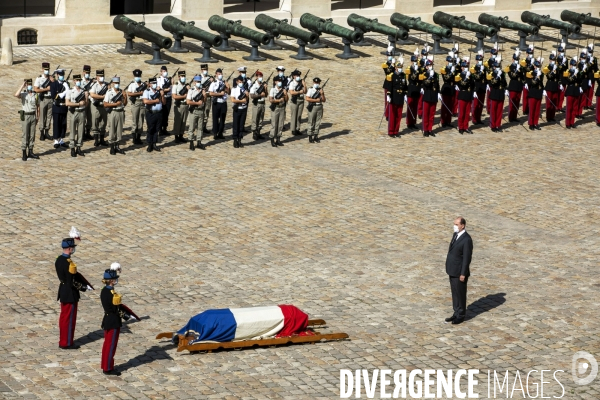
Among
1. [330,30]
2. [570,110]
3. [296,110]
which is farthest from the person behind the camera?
[330,30]

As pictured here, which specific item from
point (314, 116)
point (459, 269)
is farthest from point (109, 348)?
point (314, 116)

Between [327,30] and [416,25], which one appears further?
[416,25]

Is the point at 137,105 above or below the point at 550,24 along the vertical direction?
below

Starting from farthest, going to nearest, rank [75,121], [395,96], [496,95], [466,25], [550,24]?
[550,24] < [466,25] < [496,95] < [395,96] < [75,121]

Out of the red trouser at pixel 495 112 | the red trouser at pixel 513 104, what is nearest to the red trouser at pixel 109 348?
the red trouser at pixel 495 112

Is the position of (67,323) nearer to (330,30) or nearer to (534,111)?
(534,111)

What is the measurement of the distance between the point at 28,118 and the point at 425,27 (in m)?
15.5

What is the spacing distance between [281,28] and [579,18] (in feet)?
34.4

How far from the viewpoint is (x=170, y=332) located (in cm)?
1741

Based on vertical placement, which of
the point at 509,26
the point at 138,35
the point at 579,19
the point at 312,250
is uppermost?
the point at 579,19

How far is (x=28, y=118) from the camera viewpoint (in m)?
25.2

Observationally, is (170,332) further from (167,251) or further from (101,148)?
(101,148)

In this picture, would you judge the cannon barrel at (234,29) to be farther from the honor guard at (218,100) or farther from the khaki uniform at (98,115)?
the khaki uniform at (98,115)

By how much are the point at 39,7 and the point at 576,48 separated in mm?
16519
